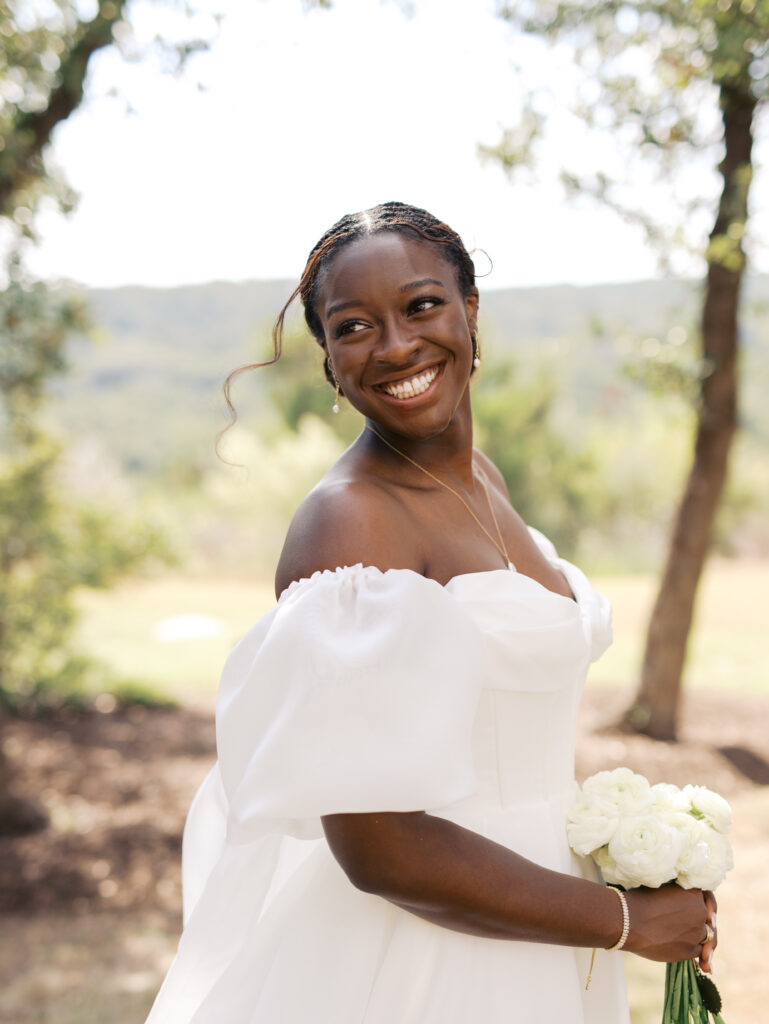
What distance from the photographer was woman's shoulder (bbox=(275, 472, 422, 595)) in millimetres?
1555

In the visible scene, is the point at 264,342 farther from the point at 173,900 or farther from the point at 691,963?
the point at 691,963

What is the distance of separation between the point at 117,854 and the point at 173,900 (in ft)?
2.57

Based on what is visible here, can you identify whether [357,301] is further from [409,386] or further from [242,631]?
[242,631]

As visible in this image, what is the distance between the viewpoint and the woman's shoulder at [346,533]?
1.55 m

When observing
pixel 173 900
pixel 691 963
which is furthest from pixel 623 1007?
pixel 173 900

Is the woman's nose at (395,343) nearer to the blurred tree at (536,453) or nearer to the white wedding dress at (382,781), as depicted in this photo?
the white wedding dress at (382,781)

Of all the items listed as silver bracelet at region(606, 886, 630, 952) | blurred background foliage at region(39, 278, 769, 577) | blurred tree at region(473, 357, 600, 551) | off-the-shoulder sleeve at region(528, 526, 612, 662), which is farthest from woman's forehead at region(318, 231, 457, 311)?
blurred tree at region(473, 357, 600, 551)

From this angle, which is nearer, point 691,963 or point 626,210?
point 691,963

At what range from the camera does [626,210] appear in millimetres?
7004

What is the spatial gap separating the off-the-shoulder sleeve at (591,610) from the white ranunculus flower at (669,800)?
0.28m

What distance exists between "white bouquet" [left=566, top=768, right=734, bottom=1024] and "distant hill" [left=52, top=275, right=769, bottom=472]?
4258cm

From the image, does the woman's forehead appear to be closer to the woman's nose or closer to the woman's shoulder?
the woman's nose

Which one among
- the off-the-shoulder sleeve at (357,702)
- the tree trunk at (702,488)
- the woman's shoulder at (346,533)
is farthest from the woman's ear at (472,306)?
the tree trunk at (702,488)

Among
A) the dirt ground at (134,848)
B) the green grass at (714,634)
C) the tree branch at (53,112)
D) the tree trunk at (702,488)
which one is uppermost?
the tree branch at (53,112)
